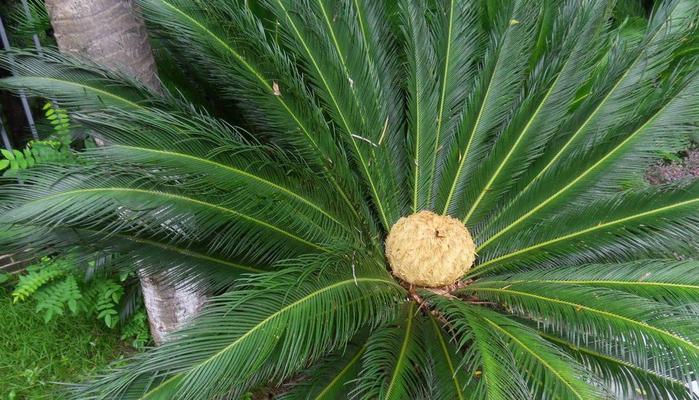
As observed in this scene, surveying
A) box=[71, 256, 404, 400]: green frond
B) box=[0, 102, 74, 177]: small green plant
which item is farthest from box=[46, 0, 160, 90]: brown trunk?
box=[71, 256, 404, 400]: green frond

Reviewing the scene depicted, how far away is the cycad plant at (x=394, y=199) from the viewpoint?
1841mm

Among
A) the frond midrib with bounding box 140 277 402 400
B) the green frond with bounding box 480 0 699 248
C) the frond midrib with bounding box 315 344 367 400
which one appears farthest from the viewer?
the green frond with bounding box 480 0 699 248

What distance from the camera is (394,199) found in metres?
2.86

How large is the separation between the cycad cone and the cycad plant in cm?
1

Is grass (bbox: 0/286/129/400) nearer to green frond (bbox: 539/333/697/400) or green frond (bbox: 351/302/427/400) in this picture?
green frond (bbox: 351/302/427/400)

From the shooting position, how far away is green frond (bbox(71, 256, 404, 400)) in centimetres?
157

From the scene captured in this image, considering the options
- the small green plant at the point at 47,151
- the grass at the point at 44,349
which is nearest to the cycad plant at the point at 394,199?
the small green plant at the point at 47,151

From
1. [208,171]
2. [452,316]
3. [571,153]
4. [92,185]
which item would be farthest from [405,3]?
[92,185]

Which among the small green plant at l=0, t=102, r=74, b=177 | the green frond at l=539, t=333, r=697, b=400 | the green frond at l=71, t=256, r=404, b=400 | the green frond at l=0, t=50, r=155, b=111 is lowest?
the green frond at l=539, t=333, r=697, b=400

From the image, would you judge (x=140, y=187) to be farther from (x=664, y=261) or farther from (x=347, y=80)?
(x=664, y=261)

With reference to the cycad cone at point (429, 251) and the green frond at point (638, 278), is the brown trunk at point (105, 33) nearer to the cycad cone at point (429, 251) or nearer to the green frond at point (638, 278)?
the cycad cone at point (429, 251)

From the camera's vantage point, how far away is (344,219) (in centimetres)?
254

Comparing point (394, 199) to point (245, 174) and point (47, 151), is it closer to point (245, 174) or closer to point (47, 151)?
point (245, 174)

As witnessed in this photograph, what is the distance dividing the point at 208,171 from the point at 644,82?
6.38 ft
